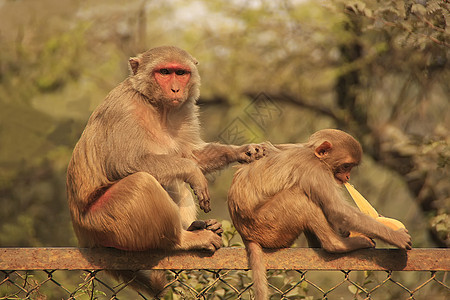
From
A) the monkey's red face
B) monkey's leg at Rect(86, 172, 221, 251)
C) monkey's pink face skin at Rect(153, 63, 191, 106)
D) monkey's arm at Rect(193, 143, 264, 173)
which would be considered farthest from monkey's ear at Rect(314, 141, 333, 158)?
monkey's pink face skin at Rect(153, 63, 191, 106)

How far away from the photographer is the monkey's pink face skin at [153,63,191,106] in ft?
12.9

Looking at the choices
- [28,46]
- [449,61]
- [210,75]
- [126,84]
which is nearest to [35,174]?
[28,46]

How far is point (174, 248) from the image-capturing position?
3.29 meters

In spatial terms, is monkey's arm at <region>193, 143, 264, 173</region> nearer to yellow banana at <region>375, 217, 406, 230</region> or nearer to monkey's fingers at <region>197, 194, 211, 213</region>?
monkey's fingers at <region>197, 194, 211, 213</region>

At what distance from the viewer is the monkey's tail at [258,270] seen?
288cm

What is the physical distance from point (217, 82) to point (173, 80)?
4.85 meters

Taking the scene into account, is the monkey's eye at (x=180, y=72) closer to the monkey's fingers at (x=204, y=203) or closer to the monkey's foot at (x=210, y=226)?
the monkey's fingers at (x=204, y=203)

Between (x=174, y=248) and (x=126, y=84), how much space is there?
4.37ft

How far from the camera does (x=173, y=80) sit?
399 centimetres

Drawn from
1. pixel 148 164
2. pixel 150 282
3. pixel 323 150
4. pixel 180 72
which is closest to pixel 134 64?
pixel 180 72

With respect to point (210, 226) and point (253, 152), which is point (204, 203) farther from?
point (253, 152)

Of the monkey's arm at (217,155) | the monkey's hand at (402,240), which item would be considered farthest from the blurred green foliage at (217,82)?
the monkey's hand at (402,240)

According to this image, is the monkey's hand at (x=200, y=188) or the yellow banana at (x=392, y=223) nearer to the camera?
the yellow banana at (x=392, y=223)

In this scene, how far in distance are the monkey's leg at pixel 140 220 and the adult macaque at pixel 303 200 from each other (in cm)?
29
